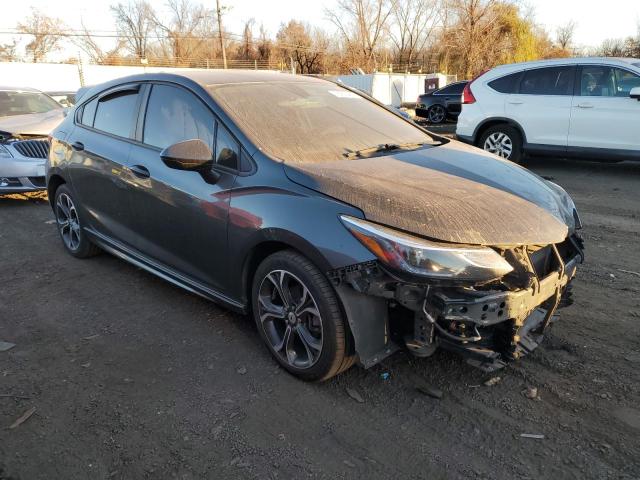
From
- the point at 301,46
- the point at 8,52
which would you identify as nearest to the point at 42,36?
the point at 8,52

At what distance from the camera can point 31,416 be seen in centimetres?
268

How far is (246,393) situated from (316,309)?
649 mm

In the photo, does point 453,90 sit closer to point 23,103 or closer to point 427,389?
point 23,103

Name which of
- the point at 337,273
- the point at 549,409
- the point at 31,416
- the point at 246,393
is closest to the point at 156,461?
the point at 246,393

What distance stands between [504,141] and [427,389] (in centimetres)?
713

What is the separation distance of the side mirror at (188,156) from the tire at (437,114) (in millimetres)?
14636

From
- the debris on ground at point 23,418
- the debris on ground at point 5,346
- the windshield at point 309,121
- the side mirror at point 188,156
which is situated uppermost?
the windshield at point 309,121

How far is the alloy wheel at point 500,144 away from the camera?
8.88 m

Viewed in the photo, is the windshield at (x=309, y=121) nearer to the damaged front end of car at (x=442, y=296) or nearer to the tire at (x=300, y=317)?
the tire at (x=300, y=317)

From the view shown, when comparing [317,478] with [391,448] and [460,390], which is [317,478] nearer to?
[391,448]

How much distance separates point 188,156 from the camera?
3.02 m

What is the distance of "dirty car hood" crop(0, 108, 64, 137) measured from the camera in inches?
294

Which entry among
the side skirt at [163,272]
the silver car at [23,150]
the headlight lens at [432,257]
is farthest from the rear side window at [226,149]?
the silver car at [23,150]

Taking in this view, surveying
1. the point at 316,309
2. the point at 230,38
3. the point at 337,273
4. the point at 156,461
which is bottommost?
the point at 156,461
